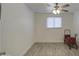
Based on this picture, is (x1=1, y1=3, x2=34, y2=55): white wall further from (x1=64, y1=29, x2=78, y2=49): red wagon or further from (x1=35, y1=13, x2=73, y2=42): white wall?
(x1=64, y1=29, x2=78, y2=49): red wagon

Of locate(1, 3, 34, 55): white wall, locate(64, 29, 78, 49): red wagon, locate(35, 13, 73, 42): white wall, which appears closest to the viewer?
locate(1, 3, 34, 55): white wall

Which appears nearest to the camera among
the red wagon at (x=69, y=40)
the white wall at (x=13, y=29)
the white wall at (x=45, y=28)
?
the white wall at (x=13, y=29)

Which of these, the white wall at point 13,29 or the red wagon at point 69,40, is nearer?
the white wall at point 13,29

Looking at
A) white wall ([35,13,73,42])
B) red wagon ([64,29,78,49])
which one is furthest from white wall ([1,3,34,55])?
red wagon ([64,29,78,49])

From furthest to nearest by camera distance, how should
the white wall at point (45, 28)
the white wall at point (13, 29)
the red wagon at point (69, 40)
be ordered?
the white wall at point (45, 28) → the red wagon at point (69, 40) → the white wall at point (13, 29)

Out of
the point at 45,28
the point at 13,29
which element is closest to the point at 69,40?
the point at 45,28

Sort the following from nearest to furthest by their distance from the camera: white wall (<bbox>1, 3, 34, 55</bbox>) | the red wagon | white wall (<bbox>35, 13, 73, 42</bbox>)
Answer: white wall (<bbox>1, 3, 34, 55</bbox>)
the red wagon
white wall (<bbox>35, 13, 73, 42</bbox>)

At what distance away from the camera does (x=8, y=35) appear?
162 centimetres

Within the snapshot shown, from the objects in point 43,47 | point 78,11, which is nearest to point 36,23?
point 43,47

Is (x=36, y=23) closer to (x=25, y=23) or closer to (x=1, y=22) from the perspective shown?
(x=25, y=23)

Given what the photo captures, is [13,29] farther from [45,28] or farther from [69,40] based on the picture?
[69,40]

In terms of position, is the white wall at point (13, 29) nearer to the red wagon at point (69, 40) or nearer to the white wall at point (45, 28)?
→ the white wall at point (45, 28)

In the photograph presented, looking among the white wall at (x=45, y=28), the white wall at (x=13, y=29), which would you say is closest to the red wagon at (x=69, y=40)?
the white wall at (x=45, y=28)

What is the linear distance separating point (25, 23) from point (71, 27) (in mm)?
1003
